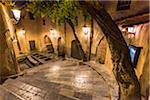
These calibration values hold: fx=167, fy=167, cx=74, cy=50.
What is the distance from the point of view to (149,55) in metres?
5.25

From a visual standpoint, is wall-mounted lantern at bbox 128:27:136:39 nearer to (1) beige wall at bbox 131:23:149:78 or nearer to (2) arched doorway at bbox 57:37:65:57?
(1) beige wall at bbox 131:23:149:78

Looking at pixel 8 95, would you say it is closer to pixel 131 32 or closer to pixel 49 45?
pixel 131 32

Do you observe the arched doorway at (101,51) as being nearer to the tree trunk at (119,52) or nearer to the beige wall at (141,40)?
the beige wall at (141,40)

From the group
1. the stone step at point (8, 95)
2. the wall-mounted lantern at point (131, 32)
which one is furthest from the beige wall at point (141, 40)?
the stone step at point (8, 95)

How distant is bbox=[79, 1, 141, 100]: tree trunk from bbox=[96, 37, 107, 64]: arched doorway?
24.6 feet

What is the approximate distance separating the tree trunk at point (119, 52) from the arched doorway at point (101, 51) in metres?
7.49

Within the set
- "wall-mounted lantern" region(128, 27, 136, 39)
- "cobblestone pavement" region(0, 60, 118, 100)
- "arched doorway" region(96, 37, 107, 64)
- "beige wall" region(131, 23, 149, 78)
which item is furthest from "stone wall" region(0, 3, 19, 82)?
"arched doorway" region(96, 37, 107, 64)

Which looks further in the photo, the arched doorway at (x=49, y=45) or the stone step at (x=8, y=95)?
the arched doorway at (x=49, y=45)

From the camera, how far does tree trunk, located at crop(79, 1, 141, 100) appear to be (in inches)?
168

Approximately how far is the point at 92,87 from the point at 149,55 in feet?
11.0

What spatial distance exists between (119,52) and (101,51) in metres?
8.26

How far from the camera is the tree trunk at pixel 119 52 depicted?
4.27 metres

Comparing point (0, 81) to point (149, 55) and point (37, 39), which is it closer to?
point (149, 55)

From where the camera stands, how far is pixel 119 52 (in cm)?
459
